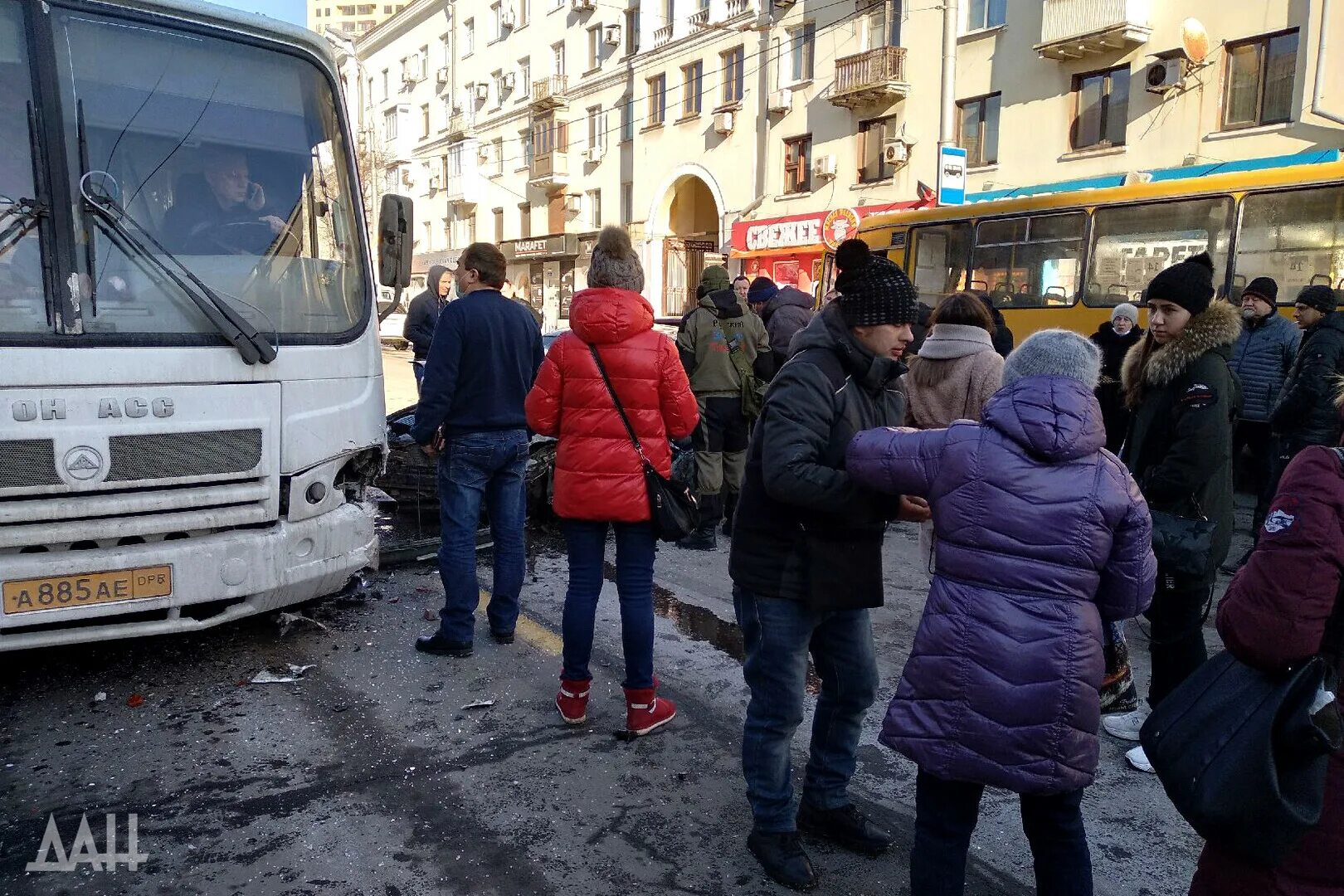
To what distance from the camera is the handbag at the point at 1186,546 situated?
3.61m

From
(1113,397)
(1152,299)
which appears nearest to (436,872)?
(1152,299)

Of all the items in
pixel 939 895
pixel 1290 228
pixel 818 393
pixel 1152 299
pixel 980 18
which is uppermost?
pixel 980 18

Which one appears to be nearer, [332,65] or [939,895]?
[939,895]

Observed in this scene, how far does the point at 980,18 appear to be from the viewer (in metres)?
21.2

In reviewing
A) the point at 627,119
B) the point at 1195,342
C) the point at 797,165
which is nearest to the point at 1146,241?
the point at 1195,342

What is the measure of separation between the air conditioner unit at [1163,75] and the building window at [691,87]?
1488cm

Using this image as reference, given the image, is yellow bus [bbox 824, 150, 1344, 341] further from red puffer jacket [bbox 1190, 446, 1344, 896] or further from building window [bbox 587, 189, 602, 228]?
building window [bbox 587, 189, 602, 228]

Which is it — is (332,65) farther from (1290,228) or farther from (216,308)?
(1290,228)

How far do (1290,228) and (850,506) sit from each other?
32.5 ft

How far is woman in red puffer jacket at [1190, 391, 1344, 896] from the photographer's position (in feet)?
6.59

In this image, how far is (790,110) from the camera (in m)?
26.4

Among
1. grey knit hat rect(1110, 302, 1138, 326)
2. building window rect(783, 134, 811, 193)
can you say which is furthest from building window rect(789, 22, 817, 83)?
grey knit hat rect(1110, 302, 1138, 326)

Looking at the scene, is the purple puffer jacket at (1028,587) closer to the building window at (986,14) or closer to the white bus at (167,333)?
the white bus at (167,333)

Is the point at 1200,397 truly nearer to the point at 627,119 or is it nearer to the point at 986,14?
the point at 986,14
